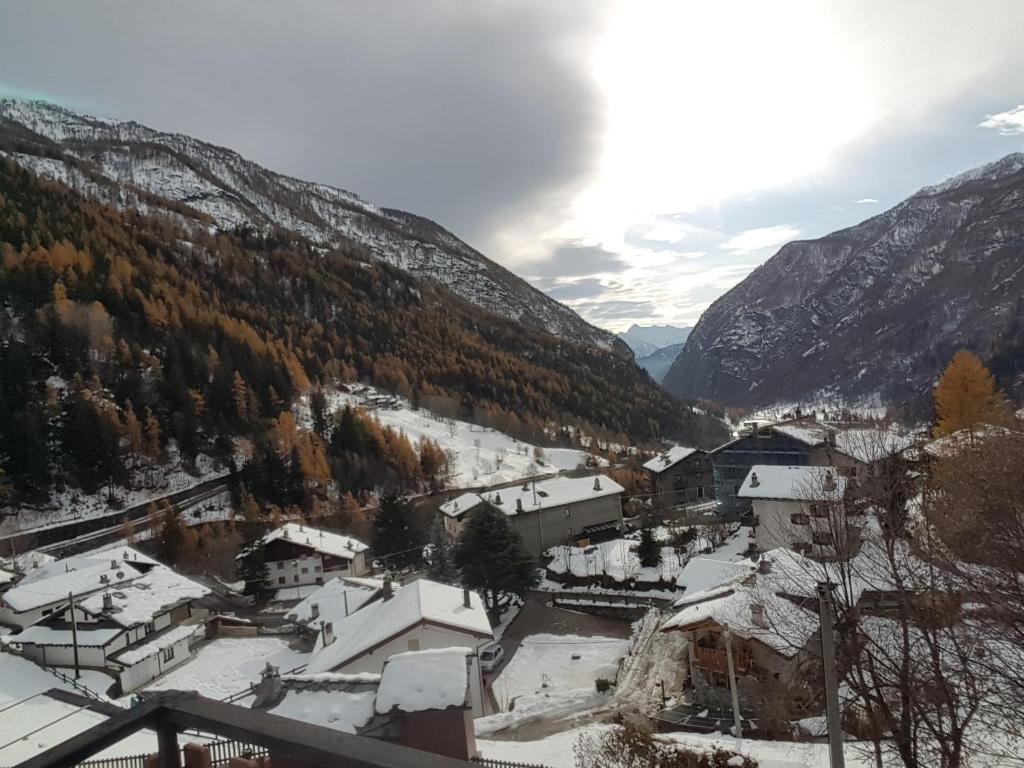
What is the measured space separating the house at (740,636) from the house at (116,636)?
19.1 metres

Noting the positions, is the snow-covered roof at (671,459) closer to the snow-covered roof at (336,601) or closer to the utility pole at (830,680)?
the snow-covered roof at (336,601)

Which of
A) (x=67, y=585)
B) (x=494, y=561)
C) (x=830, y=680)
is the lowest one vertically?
(x=494, y=561)

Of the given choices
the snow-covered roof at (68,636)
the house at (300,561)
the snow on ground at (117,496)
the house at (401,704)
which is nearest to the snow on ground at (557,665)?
the house at (401,704)

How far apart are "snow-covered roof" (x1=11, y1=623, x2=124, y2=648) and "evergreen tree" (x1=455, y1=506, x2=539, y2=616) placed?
559 inches

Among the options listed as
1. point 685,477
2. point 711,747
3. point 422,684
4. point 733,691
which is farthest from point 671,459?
point 422,684

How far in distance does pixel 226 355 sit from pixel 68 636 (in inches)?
2248

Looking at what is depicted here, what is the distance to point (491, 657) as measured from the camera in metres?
22.2

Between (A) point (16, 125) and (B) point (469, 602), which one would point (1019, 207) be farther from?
(A) point (16, 125)

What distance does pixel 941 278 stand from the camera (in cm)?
18412

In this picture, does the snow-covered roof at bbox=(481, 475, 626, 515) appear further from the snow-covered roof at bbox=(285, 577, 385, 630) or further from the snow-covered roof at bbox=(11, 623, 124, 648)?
the snow-covered roof at bbox=(11, 623, 124, 648)

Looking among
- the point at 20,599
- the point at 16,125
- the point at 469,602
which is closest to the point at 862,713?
the point at 469,602

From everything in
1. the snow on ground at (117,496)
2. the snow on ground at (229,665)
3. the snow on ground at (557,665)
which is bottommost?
the snow on ground at (557,665)

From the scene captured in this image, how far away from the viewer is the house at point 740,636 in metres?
15.2

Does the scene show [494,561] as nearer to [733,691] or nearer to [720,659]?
[720,659]
